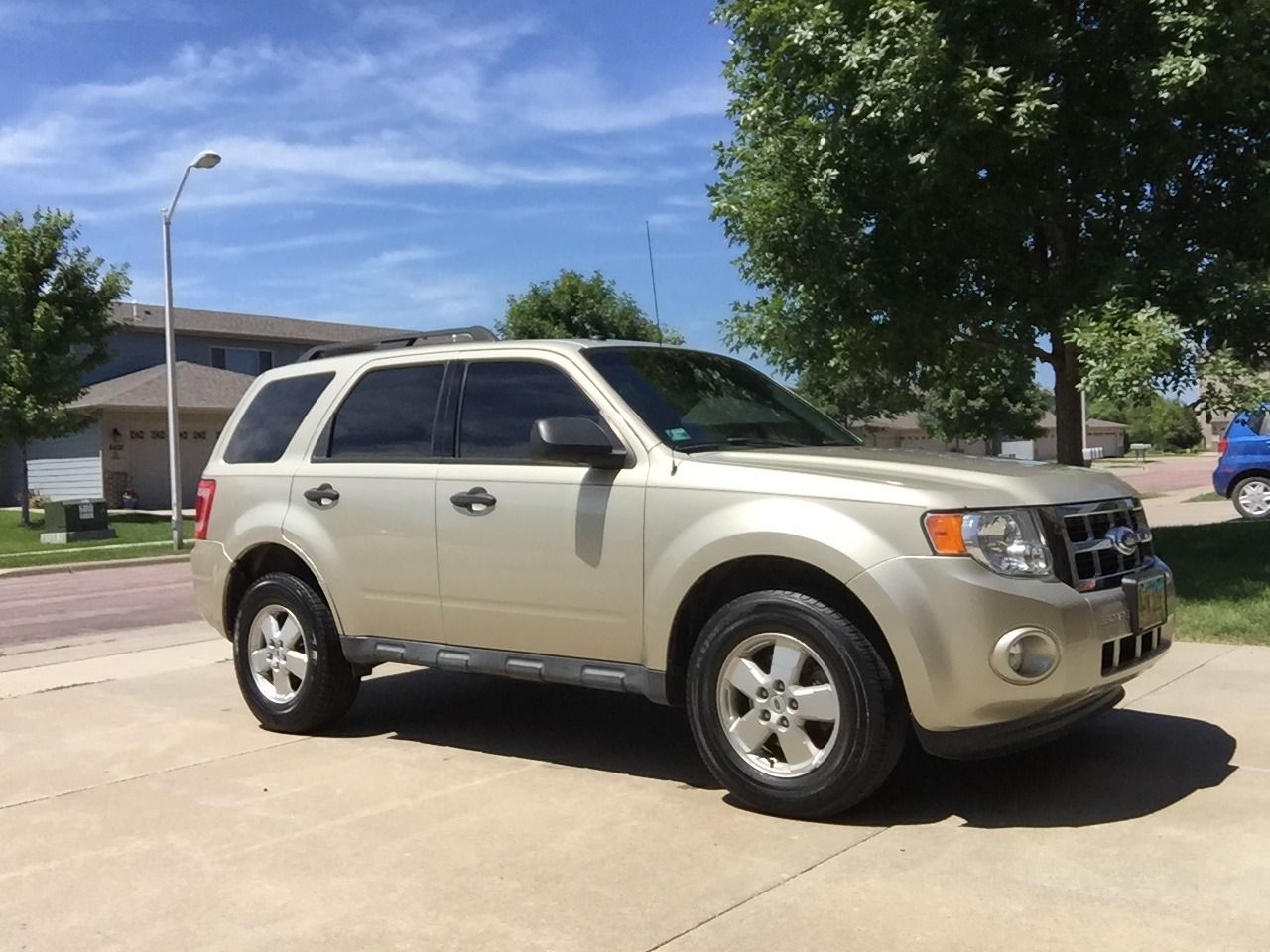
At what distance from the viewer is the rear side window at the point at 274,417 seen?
261 inches

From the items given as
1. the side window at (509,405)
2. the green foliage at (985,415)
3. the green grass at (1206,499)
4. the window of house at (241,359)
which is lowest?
the green grass at (1206,499)

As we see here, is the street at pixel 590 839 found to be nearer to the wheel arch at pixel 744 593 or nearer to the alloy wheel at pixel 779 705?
the alloy wheel at pixel 779 705

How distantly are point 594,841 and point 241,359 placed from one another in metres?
42.8

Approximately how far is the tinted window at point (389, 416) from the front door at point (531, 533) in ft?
0.78

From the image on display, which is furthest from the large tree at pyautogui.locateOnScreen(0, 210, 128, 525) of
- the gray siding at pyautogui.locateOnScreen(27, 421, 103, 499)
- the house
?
the gray siding at pyautogui.locateOnScreen(27, 421, 103, 499)

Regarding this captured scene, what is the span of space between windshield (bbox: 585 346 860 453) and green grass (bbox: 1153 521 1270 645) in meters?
3.95

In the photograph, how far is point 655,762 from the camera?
18.8 ft

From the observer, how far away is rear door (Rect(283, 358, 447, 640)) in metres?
5.82

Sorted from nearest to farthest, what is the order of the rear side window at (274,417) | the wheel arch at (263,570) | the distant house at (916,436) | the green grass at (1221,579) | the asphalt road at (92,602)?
the wheel arch at (263,570)
the rear side window at (274,417)
the green grass at (1221,579)
the asphalt road at (92,602)
the distant house at (916,436)

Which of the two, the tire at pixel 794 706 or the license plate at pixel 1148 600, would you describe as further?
the license plate at pixel 1148 600

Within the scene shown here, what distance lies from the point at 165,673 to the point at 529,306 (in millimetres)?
27223

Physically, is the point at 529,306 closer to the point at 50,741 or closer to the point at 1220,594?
the point at 1220,594

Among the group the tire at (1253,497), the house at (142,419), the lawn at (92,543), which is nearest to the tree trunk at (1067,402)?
the tire at (1253,497)

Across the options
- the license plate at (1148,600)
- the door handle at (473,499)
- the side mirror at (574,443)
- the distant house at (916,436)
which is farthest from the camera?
the distant house at (916,436)
